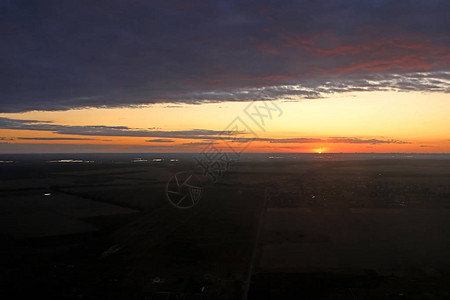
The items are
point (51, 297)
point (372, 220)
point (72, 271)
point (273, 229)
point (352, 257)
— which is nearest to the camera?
point (51, 297)

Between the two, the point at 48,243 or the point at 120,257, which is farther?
the point at 48,243

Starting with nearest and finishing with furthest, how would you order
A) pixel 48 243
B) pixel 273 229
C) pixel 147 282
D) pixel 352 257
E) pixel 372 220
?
pixel 147 282
pixel 352 257
pixel 48 243
pixel 273 229
pixel 372 220

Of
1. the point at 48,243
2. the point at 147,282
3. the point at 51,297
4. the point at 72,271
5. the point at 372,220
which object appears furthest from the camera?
the point at 372,220

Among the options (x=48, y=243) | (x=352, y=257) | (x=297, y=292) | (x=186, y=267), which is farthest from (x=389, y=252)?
(x=48, y=243)

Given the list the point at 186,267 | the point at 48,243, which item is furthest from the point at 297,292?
the point at 48,243

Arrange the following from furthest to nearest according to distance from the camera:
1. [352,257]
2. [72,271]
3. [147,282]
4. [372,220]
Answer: [372,220] < [352,257] < [72,271] < [147,282]

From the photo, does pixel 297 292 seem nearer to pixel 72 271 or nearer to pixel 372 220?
pixel 72 271

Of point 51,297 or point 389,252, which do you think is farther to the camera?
point 389,252

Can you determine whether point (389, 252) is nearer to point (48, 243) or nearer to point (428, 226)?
point (428, 226)
